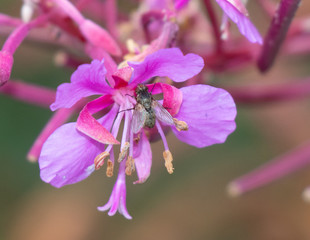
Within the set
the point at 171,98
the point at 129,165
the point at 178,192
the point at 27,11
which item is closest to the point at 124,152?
the point at 129,165

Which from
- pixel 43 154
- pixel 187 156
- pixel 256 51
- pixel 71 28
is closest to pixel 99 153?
pixel 43 154

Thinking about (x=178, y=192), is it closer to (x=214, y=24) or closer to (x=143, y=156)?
(x=214, y=24)

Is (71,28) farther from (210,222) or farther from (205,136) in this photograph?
(210,222)

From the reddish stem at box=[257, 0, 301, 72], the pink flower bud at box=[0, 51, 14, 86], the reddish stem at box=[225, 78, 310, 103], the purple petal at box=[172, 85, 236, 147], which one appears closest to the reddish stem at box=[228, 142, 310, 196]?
the reddish stem at box=[225, 78, 310, 103]

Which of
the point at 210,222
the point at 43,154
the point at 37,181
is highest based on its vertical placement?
the point at 43,154

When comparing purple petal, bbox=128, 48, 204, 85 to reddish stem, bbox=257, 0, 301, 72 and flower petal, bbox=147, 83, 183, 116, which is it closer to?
flower petal, bbox=147, 83, 183, 116
